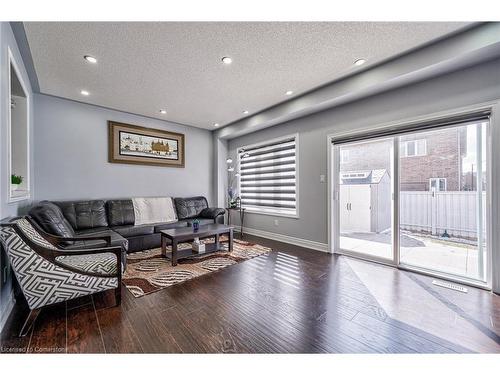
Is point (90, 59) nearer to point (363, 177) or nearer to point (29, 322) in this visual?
point (29, 322)

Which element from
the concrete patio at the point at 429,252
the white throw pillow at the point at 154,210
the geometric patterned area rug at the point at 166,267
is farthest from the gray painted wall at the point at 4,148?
the concrete patio at the point at 429,252

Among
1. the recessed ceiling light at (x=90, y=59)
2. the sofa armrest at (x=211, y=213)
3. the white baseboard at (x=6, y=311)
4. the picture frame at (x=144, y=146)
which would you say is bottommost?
the white baseboard at (x=6, y=311)

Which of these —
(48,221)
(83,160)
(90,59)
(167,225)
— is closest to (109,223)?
(167,225)

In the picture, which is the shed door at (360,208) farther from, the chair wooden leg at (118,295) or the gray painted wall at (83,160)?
the gray painted wall at (83,160)

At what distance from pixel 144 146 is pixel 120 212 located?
1.52 metres

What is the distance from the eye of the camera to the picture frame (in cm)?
419

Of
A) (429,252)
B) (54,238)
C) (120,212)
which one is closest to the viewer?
(54,238)

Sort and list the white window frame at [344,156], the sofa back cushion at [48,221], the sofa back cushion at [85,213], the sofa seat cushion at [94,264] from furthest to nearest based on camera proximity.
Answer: the white window frame at [344,156] < the sofa back cushion at [85,213] < the sofa back cushion at [48,221] < the sofa seat cushion at [94,264]

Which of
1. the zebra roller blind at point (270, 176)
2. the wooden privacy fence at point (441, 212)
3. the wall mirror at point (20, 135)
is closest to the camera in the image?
the wooden privacy fence at point (441, 212)

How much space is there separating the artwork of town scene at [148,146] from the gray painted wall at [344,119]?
1879 mm

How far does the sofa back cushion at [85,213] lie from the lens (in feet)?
11.1

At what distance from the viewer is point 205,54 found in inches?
94.0
